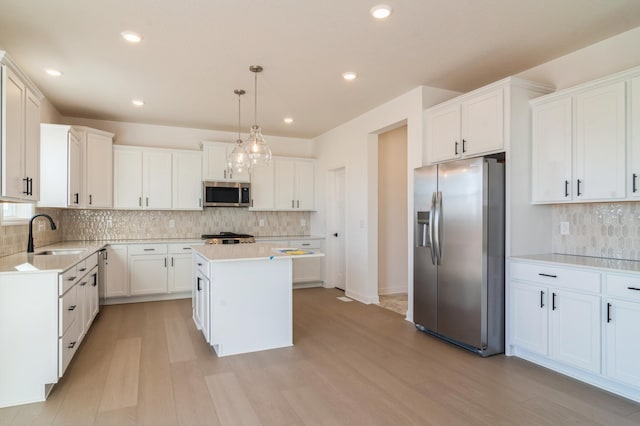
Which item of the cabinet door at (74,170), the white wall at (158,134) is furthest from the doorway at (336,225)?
the cabinet door at (74,170)

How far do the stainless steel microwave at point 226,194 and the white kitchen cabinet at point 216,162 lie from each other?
0.33ft

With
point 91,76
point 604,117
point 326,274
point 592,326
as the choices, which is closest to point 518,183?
point 604,117

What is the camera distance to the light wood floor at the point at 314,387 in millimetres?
2352

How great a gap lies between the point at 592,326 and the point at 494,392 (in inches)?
35.7

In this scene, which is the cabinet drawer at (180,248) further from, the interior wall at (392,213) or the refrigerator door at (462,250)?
the refrigerator door at (462,250)

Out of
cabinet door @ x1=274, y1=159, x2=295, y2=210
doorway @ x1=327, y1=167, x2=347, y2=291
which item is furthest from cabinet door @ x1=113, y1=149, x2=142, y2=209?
doorway @ x1=327, y1=167, x2=347, y2=291

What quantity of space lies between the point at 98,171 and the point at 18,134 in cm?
262

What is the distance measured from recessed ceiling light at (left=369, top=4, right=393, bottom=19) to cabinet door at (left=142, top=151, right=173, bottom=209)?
4.17 m

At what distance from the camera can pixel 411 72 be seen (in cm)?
388

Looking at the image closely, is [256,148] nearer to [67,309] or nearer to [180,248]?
[67,309]

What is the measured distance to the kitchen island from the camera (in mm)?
3367

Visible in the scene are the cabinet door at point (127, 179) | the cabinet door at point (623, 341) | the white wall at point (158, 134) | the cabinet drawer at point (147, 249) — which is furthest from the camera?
the white wall at point (158, 134)

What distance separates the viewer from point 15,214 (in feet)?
13.3

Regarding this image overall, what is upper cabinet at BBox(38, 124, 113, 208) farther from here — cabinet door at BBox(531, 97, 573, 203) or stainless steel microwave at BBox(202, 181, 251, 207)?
cabinet door at BBox(531, 97, 573, 203)
